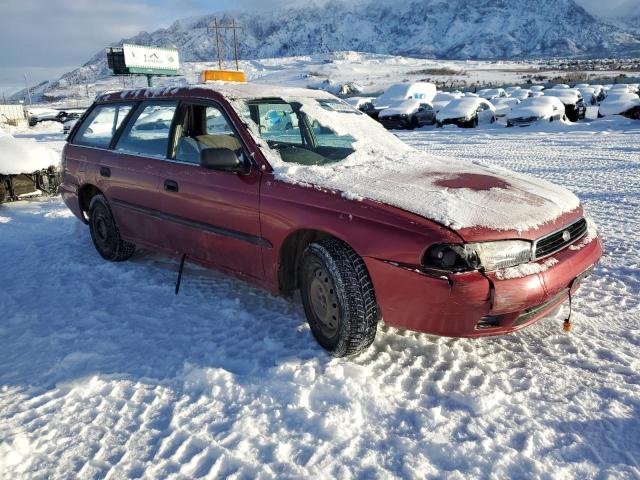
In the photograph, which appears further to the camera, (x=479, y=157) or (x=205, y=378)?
(x=479, y=157)

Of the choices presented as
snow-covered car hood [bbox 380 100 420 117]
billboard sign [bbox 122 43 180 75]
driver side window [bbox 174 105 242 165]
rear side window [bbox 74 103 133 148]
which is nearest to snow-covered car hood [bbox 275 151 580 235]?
driver side window [bbox 174 105 242 165]

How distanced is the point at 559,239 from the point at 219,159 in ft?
6.74

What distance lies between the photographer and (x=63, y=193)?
527cm

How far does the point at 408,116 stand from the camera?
67.7 ft

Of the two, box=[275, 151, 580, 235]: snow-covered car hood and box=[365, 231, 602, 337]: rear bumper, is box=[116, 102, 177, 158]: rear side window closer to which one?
box=[275, 151, 580, 235]: snow-covered car hood

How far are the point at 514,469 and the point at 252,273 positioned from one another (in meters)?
1.93

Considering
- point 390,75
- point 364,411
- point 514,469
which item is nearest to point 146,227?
point 364,411

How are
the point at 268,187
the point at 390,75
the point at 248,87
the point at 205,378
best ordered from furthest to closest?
the point at 390,75 < the point at 248,87 < the point at 268,187 < the point at 205,378

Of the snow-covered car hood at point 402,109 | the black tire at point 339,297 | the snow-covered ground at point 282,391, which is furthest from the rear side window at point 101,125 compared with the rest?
the snow-covered car hood at point 402,109

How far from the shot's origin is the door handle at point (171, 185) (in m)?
3.68

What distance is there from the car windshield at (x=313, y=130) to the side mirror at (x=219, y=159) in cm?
27

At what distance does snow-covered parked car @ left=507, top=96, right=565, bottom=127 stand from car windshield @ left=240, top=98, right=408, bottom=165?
15.6 metres

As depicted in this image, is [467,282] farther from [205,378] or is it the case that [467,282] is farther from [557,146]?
[557,146]

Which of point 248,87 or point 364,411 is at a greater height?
point 248,87
